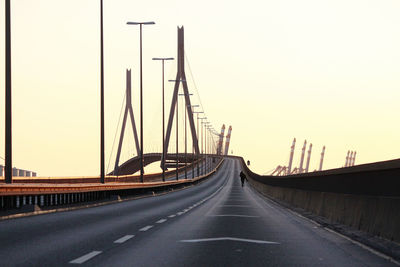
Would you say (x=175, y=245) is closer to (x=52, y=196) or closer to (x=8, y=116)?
(x=8, y=116)

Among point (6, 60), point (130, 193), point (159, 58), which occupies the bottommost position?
point (130, 193)

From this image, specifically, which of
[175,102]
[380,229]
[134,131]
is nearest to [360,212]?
[380,229]

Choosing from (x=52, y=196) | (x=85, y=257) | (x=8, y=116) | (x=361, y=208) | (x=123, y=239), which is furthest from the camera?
(x=52, y=196)

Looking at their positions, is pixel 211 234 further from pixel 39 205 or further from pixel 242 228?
pixel 39 205

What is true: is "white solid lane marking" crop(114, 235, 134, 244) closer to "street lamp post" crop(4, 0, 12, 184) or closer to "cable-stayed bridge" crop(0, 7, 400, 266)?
"cable-stayed bridge" crop(0, 7, 400, 266)

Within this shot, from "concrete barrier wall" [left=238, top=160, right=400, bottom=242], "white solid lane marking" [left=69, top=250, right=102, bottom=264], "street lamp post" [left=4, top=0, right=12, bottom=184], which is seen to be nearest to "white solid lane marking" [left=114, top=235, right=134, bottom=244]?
"white solid lane marking" [left=69, top=250, right=102, bottom=264]

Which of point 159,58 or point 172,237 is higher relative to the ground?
point 159,58

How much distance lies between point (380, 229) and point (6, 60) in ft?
50.0

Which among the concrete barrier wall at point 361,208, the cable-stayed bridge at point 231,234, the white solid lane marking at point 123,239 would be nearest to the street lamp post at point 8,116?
the cable-stayed bridge at point 231,234

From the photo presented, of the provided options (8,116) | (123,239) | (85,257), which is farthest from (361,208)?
(8,116)

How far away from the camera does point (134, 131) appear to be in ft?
355

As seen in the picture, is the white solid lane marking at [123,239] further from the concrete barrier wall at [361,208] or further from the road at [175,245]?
the concrete barrier wall at [361,208]

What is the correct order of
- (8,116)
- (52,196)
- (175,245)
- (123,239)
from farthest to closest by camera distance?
(52,196), (8,116), (123,239), (175,245)

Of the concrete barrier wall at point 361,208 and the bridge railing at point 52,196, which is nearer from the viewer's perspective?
the concrete barrier wall at point 361,208
